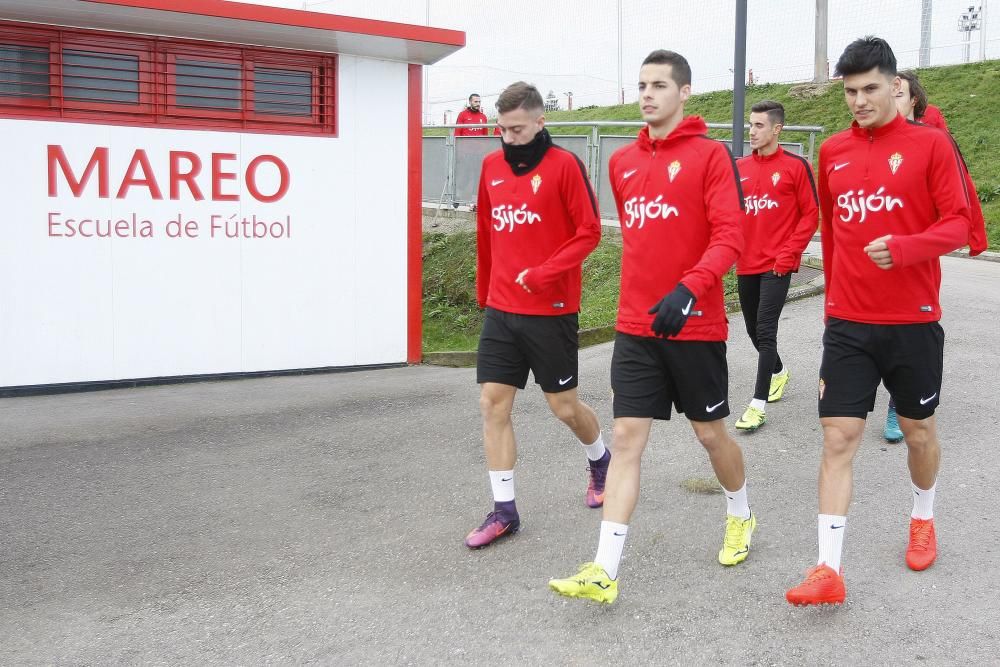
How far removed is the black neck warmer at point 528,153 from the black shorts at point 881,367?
153 centimetres

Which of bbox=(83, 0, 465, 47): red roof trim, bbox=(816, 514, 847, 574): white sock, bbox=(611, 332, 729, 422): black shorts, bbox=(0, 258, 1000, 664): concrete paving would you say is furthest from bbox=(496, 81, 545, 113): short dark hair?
bbox=(83, 0, 465, 47): red roof trim

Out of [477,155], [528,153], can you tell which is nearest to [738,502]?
[528,153]

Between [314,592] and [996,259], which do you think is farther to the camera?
[996,259]

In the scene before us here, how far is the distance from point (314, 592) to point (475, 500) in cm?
138

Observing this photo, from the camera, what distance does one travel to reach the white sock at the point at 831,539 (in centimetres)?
381

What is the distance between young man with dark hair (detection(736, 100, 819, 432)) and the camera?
21.4 ft

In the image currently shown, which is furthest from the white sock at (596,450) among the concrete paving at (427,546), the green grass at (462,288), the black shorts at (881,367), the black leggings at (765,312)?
the green grass at (462,288)

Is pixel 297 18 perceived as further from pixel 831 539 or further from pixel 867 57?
pixel 831 539

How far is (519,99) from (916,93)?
213 centimetres

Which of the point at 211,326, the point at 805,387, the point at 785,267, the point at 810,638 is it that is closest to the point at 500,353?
the point at 810,638

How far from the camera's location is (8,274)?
845 cm

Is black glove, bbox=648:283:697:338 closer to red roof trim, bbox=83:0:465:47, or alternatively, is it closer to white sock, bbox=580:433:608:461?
white sock, bbox=580:433:608:461

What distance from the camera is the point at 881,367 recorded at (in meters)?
3.99

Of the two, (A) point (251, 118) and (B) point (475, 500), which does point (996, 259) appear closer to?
(A) point (251, 118)
